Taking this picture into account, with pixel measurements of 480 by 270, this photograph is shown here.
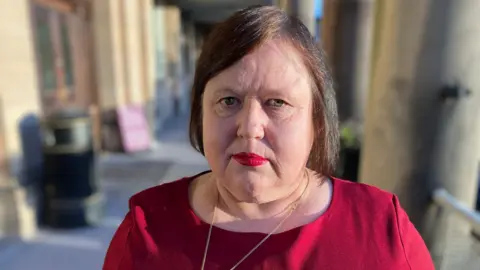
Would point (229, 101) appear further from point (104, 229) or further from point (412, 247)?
point (104, 229)

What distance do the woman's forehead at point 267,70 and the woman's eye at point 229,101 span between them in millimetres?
26

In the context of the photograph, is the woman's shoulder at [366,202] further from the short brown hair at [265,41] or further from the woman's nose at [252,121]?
the woman's nose at [252,121]

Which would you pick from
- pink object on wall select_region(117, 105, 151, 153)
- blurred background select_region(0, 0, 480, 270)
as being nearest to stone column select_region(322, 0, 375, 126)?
blurred background select_region(0, 0, 480, 270)

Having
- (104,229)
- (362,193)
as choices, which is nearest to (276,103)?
(362,193)

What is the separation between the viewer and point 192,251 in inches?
34.0

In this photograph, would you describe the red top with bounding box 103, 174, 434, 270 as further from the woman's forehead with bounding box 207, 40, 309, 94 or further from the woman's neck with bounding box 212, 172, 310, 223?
the woman's forehead with bounding box 207, 40, 309, 94

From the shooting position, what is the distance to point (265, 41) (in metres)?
0.84

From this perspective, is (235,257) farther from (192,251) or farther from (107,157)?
(107,157)

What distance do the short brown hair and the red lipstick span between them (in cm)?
17

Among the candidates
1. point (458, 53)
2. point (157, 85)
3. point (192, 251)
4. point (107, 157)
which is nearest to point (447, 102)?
point (458, 53)

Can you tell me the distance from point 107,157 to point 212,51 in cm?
644

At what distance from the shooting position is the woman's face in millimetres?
832

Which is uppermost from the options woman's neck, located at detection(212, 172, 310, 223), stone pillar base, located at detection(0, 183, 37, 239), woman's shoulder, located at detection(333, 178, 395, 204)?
woman's shoulder, located at detection(333, 178, 395, 204)

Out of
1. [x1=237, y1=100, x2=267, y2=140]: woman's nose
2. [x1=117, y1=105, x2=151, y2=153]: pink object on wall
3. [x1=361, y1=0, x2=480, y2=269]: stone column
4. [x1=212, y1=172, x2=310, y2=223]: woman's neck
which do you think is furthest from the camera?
[x1=117, y1=105, x2=151, y2=153]: pink object on wall
